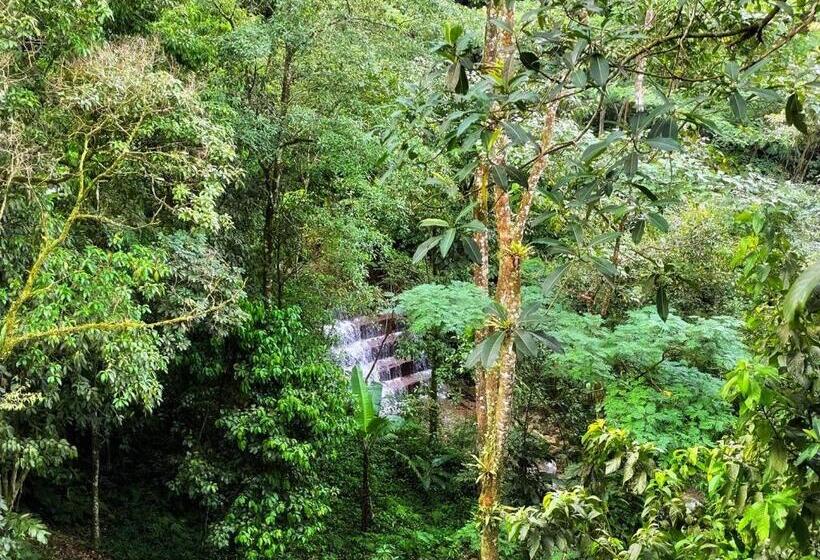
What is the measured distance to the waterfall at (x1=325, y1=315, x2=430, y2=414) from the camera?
1226 cm

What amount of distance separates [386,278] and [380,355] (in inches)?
137

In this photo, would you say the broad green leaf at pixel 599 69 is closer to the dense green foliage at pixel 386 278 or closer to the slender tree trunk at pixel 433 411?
the dense green foliage at pixel 386 278

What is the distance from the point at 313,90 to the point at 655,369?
15.4 feet

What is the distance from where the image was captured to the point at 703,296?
7781 millimetres

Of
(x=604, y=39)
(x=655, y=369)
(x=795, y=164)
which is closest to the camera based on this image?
(x=604, y=39)

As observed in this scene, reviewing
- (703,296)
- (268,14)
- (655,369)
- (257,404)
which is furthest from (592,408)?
(268,14)

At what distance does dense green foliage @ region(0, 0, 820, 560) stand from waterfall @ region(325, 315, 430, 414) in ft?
6.79

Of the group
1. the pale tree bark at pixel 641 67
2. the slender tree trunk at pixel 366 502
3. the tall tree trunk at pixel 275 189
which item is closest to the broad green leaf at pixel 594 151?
the pale tree bark at pixel 641 67

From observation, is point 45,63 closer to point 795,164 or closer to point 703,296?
point 703,296

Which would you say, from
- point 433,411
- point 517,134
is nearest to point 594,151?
point 517,134

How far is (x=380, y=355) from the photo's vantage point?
13.0 metres

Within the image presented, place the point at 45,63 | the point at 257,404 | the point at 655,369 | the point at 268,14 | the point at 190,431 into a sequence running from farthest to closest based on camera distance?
the point at 268,14 < the point at 190,431 < the point at 257,404 < the point at 655,369 < the point at 45,63

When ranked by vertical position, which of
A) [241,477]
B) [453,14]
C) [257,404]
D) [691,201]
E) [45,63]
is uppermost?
[453,14]

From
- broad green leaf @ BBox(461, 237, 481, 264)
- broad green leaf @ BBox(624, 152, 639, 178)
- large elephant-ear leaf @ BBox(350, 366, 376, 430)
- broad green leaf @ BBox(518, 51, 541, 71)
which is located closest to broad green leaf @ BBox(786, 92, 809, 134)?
broad green leaf @ BBox(624, 152, 639, 178)
